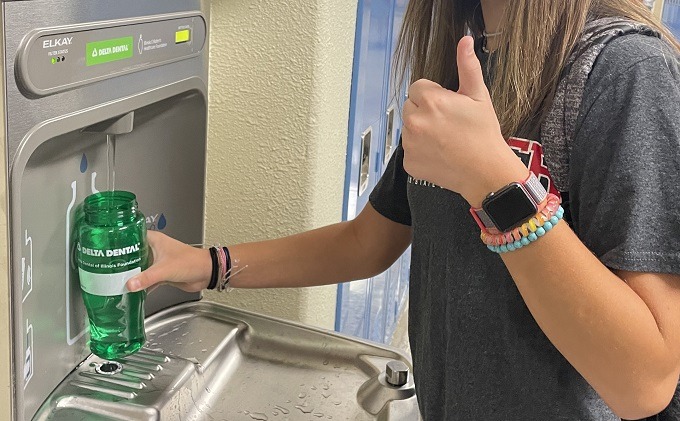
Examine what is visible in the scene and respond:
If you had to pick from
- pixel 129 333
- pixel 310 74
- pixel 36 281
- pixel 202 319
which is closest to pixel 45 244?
pixel 36 281

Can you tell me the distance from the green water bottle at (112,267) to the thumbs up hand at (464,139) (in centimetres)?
39

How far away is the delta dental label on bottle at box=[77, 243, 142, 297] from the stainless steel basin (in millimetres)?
134

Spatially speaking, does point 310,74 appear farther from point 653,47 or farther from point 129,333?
point 653,47

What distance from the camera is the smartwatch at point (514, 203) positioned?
2.56 feet

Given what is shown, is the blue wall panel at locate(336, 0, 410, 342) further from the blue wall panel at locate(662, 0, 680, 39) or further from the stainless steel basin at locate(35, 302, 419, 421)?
the blue wall panel at locate(662, 0, 680, 39)

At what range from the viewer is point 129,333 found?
1068 millimetres

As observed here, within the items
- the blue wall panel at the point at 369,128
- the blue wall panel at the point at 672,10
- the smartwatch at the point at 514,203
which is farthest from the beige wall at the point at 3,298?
the blue wall panel at the point at 672,10

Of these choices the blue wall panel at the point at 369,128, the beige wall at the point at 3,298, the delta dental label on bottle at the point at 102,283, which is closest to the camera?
the beige wall at the point at 3,298

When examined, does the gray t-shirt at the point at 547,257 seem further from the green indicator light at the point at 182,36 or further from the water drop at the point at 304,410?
the green indicator light at the point at 182,36

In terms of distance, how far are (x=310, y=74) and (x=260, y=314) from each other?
41 cm

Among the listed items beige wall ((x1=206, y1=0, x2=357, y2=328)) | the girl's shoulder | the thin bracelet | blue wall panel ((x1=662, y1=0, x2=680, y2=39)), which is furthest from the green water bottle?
blue wall panel ((x1=662, y1=0, x2=680, y2=39))

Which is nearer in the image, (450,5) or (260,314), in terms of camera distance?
(450,5)

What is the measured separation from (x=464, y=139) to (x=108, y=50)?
1.35ft

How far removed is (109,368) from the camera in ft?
3.52
